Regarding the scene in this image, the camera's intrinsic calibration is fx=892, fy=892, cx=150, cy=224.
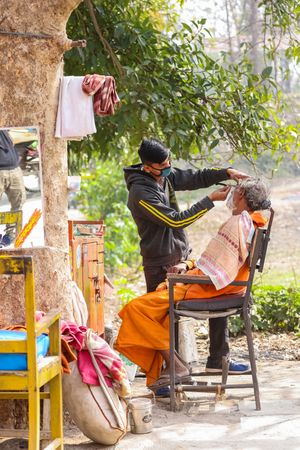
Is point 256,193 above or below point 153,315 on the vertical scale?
above

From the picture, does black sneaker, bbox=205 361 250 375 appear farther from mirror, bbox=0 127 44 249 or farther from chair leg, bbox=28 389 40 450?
chair leg, bbox=28 389 40 450

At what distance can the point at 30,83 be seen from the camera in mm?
5078

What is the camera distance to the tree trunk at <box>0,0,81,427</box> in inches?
198

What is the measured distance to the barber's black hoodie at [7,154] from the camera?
5004 mm

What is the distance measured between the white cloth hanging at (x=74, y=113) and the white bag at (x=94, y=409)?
4.47 feet

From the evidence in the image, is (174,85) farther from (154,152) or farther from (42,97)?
(42,97)

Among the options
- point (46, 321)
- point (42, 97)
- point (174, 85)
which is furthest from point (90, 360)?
point (174, 85)

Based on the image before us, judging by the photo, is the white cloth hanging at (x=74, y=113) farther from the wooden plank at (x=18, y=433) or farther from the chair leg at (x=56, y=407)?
the wooden plank at (x=18, y=433)

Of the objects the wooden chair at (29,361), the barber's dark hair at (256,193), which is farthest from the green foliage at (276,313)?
the wooden chair at (29,361)

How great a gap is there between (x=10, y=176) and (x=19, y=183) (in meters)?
0.07

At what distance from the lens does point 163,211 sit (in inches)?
229

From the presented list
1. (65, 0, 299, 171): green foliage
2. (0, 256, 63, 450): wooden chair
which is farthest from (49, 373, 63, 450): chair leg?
(65, 0, 299, 171): green foliage

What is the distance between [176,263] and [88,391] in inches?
65.3

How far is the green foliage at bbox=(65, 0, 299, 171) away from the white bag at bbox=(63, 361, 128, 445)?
3.13 metres
